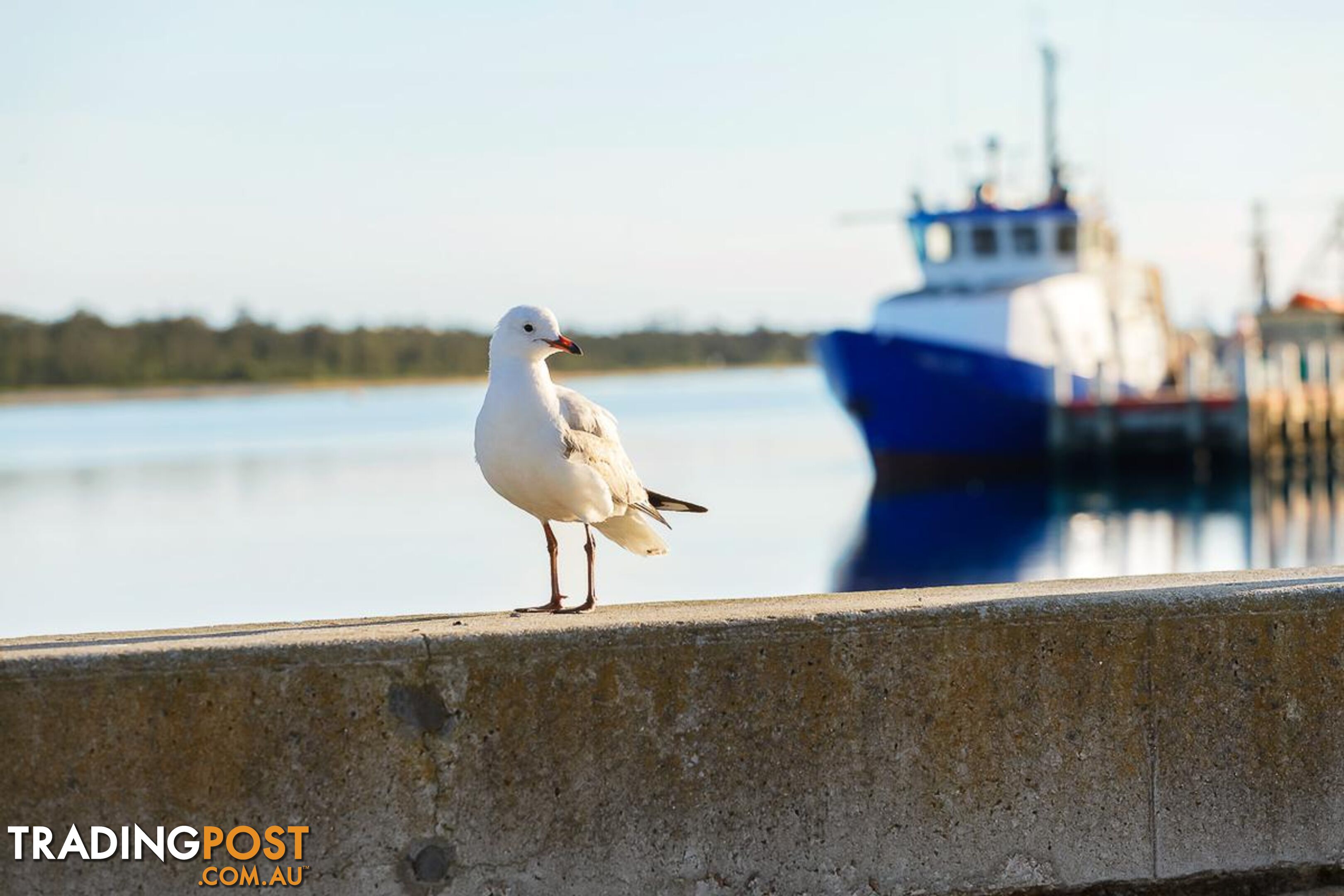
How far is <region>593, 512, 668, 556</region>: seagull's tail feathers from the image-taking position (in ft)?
18.8

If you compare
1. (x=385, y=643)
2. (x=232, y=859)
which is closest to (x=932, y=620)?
(x=385, y=643)

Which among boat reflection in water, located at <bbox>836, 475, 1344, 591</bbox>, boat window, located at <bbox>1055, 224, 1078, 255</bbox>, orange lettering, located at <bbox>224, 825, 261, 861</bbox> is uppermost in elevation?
boat window, located at <bbox>1055, 224, 1078, 255</bbox>

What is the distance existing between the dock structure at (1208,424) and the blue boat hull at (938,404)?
2.63 ft

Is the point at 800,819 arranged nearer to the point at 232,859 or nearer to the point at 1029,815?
the point at 1029,815

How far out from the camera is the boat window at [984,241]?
39.9 meters

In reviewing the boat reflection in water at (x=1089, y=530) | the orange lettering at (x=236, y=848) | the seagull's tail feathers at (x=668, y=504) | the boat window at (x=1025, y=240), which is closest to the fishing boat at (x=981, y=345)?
the boat window at (x=1025, y=240)

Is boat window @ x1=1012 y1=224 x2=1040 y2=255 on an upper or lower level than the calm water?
upper

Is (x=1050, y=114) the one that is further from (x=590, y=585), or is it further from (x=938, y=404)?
(x=590, y=585)

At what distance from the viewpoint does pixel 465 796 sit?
167 inches

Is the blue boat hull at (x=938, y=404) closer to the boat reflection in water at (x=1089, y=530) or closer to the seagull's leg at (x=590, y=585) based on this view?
the boat reflection in water at (x=1089, y=530)

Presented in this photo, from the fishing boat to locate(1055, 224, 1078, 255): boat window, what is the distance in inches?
0.9

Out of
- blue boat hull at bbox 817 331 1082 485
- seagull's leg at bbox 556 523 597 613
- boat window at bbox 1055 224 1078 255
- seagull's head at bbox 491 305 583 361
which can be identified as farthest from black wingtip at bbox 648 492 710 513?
boat window at bbox 1055 224 1078 255

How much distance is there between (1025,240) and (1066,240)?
1.12 m

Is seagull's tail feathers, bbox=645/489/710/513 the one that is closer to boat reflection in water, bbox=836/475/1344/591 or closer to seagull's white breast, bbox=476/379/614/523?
seagull's white breast, bbox=476/379/614/523
